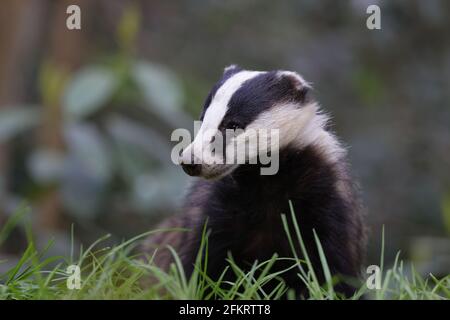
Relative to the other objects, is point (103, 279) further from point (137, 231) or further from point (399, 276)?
point (137, 231)

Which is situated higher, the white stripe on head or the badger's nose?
the white stripe on head

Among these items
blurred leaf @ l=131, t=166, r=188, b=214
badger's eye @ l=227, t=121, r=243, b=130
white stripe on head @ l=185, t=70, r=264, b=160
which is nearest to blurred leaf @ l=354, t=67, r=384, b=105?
blurred leaf @ l=131, t=166, r=188, b=214

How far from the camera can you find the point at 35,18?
364 inches

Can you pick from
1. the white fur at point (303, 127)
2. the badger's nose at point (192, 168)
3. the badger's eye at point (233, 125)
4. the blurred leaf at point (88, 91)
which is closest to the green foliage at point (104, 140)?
the blurred leaf at point (88, 91)

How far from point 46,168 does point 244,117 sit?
327 cm

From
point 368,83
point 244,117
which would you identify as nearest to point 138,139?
point 368,83

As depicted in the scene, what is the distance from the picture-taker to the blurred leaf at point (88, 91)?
245 inches

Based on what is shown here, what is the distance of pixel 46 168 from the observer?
21.4ft

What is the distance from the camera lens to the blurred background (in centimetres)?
657

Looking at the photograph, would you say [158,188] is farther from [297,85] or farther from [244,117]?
[244,117]

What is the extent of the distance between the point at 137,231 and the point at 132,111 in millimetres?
1567

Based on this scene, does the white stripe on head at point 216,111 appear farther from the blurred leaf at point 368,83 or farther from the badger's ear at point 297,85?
the blurred leaf at point 368,83

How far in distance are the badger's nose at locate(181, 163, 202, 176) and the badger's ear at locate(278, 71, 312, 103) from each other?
0.69m

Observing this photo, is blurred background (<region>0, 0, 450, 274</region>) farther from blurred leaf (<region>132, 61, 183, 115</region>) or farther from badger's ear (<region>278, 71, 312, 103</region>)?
badger's ear (<region>278, 71, 312, 103</region>)
